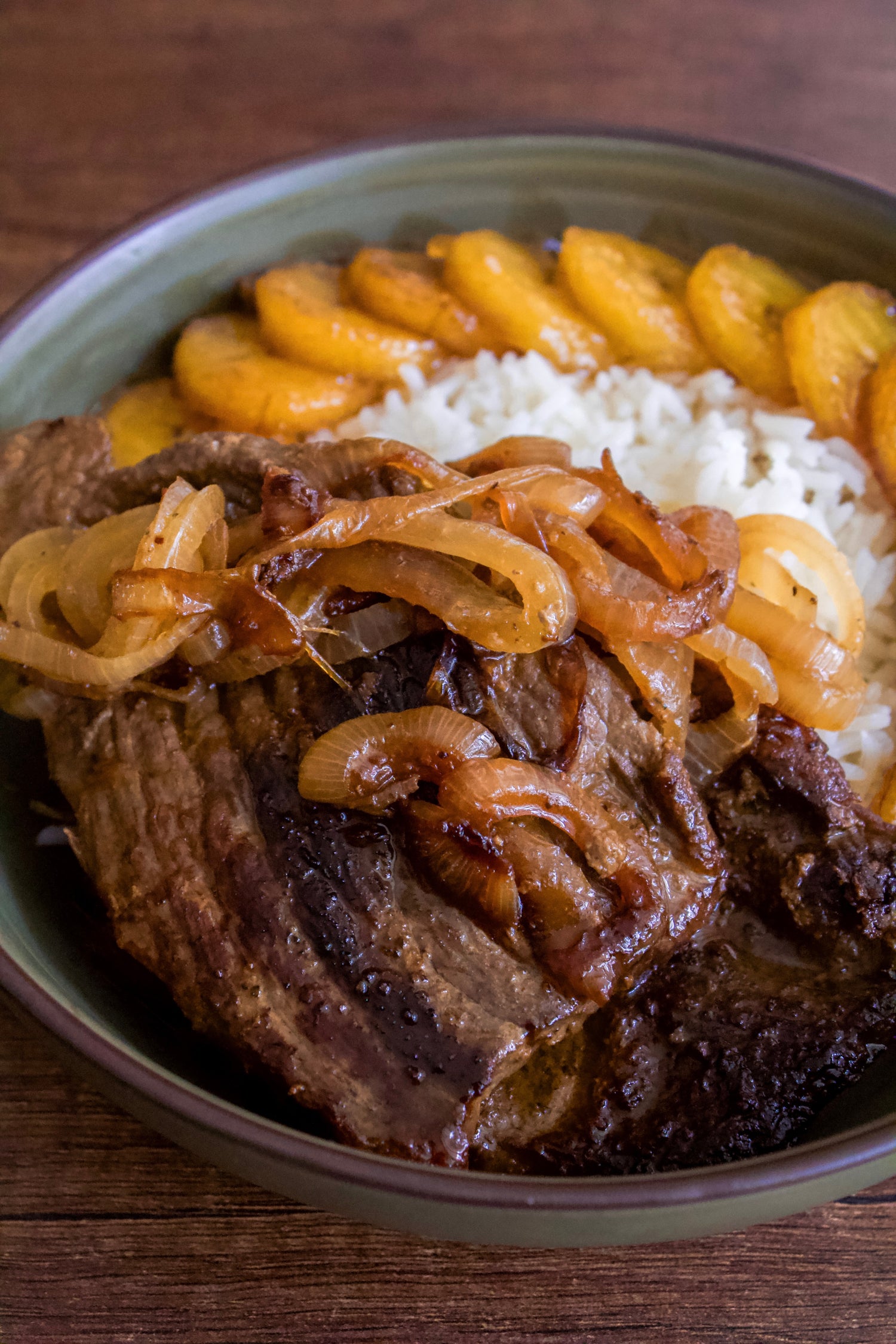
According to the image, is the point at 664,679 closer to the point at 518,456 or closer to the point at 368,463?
the point at 518,456

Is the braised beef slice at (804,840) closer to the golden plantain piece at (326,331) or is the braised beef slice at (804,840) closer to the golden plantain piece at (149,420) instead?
the golden plantain piece at (326,331)

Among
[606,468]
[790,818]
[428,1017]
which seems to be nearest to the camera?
[428,1017]

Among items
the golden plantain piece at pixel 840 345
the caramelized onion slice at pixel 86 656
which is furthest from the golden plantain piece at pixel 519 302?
the caramelized onion slice at pixel 86 656

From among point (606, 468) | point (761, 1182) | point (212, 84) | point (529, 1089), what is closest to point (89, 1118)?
point (529, 1089)

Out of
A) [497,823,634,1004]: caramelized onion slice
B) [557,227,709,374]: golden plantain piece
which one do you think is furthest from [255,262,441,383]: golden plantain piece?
[497,823,634,1004]: caramelized onion slice

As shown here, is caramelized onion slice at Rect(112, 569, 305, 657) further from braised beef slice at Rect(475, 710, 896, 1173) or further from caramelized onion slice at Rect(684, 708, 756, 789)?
braised beef slice at Rect(475, 710, 896, 1173)

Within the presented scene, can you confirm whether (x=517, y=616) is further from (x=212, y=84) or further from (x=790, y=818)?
(x=212, y=84)
